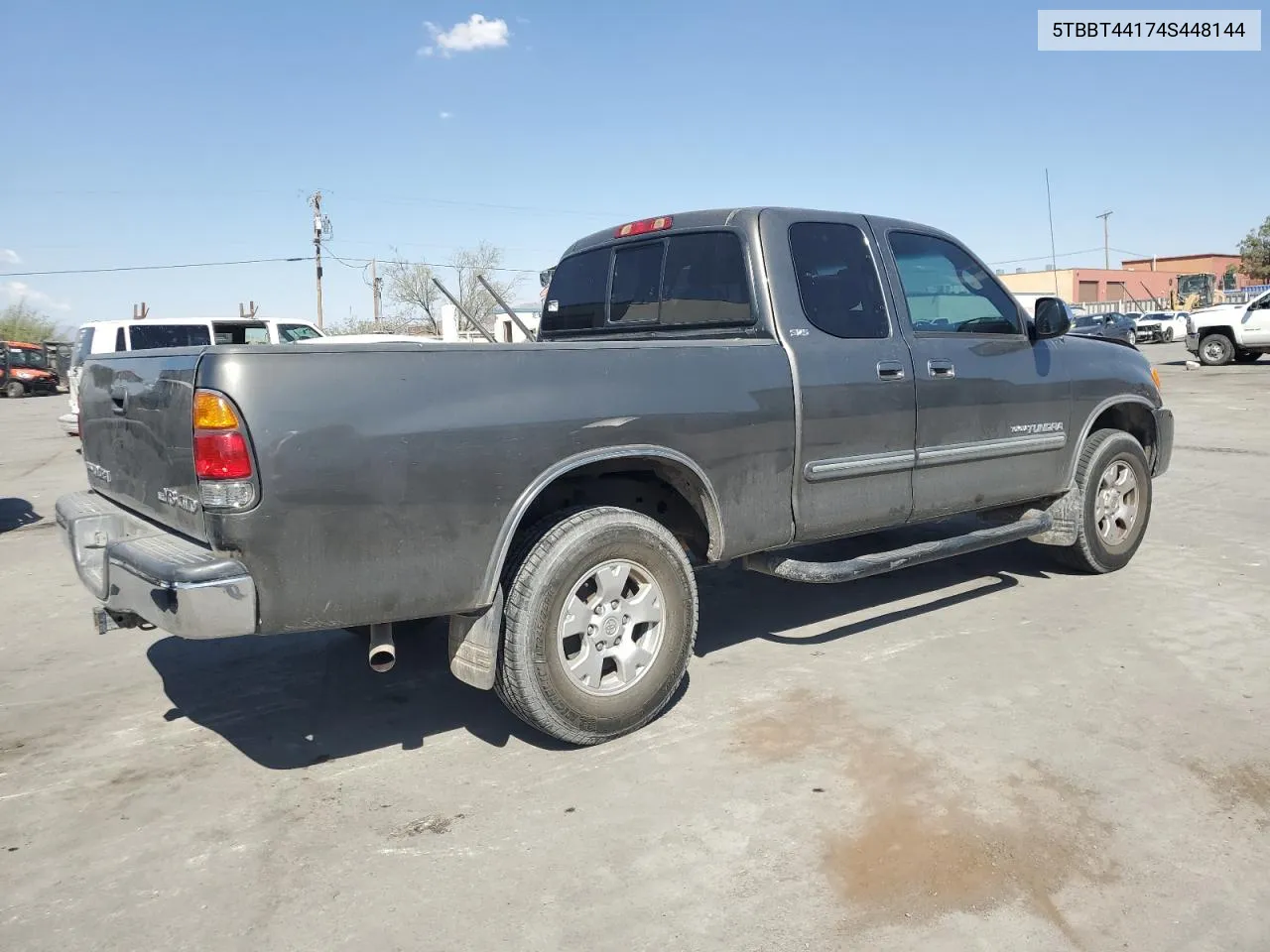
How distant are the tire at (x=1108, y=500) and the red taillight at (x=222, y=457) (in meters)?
4.59

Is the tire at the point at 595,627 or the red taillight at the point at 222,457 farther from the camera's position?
the tire at the point at 595,627

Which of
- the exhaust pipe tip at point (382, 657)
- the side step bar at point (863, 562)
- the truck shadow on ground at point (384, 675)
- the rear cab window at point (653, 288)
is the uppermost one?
the rear cab window at point (653, 288)

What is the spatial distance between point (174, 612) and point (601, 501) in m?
1.64

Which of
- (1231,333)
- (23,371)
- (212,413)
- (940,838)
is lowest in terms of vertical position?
(940,838)

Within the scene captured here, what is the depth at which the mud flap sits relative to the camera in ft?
11.4

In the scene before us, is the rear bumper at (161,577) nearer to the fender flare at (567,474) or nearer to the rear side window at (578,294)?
the fender flare at (567,474)

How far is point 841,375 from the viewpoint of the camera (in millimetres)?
4348

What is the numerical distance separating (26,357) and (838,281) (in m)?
36.8

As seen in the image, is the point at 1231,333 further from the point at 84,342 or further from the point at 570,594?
the point at 570,594

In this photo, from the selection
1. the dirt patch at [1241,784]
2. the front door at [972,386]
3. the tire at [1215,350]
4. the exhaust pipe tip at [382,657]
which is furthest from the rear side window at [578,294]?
the tire at [1215,350]

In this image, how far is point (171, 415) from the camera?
10.3 feet

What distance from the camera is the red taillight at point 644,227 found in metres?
4.84

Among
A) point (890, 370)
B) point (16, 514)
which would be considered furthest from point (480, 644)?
point (16, 514)

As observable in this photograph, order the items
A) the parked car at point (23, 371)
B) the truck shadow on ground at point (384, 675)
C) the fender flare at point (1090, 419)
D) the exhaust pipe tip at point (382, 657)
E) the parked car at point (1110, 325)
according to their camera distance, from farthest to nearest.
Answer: the parked car at point (1110, 325) < the parked car at point (23, 371) < the fender flare at point (1090, 419) < the truck shadow on ground at point (384, 675) < the exhaust pipe tip at point (382, 657)
